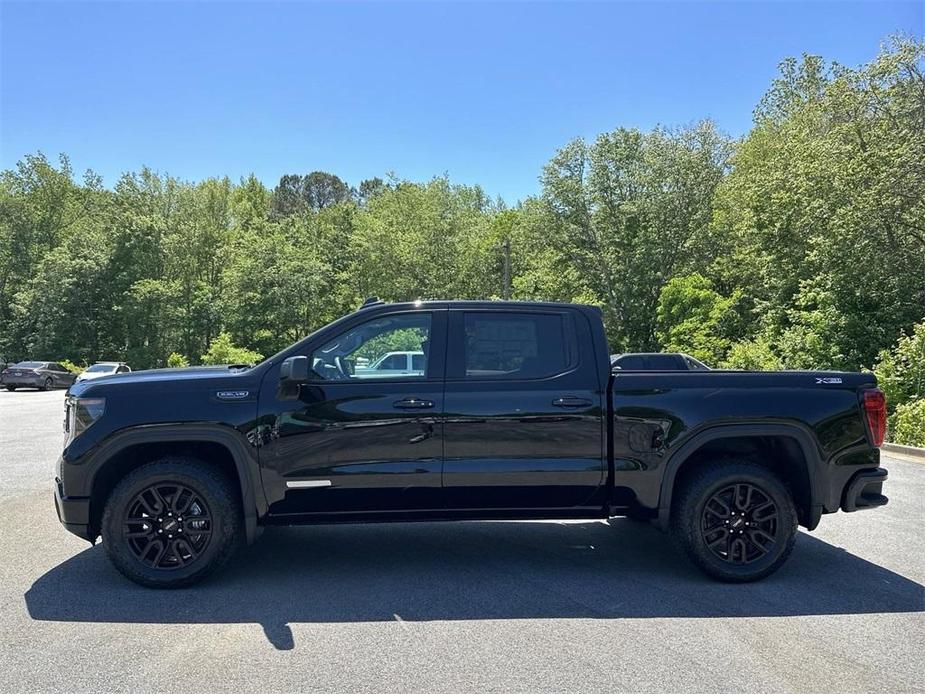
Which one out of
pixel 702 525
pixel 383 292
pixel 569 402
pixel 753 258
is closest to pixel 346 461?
pixel 569 402

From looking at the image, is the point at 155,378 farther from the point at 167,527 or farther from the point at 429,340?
the point at 429,340

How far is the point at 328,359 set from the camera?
4793mm

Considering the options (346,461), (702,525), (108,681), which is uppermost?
(346,461)

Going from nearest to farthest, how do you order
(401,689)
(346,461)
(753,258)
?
(401,689)
(346,461)
(753,258)

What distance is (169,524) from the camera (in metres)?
4.62

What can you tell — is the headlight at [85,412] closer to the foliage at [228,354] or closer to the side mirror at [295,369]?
the side mirror at [295,369]

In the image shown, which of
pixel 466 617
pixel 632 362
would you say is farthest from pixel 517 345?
pixel 632 362

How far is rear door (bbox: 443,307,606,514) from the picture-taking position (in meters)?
4.70

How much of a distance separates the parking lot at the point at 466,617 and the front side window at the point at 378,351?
1.43 meters

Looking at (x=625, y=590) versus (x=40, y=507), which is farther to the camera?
(x=40, y=507)

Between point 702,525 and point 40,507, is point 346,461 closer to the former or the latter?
point 702,525

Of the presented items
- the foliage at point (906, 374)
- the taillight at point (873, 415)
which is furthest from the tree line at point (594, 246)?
the taillight at point (873, 415)

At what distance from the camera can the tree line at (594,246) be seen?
772 inches

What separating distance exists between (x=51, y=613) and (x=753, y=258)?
27.5m
